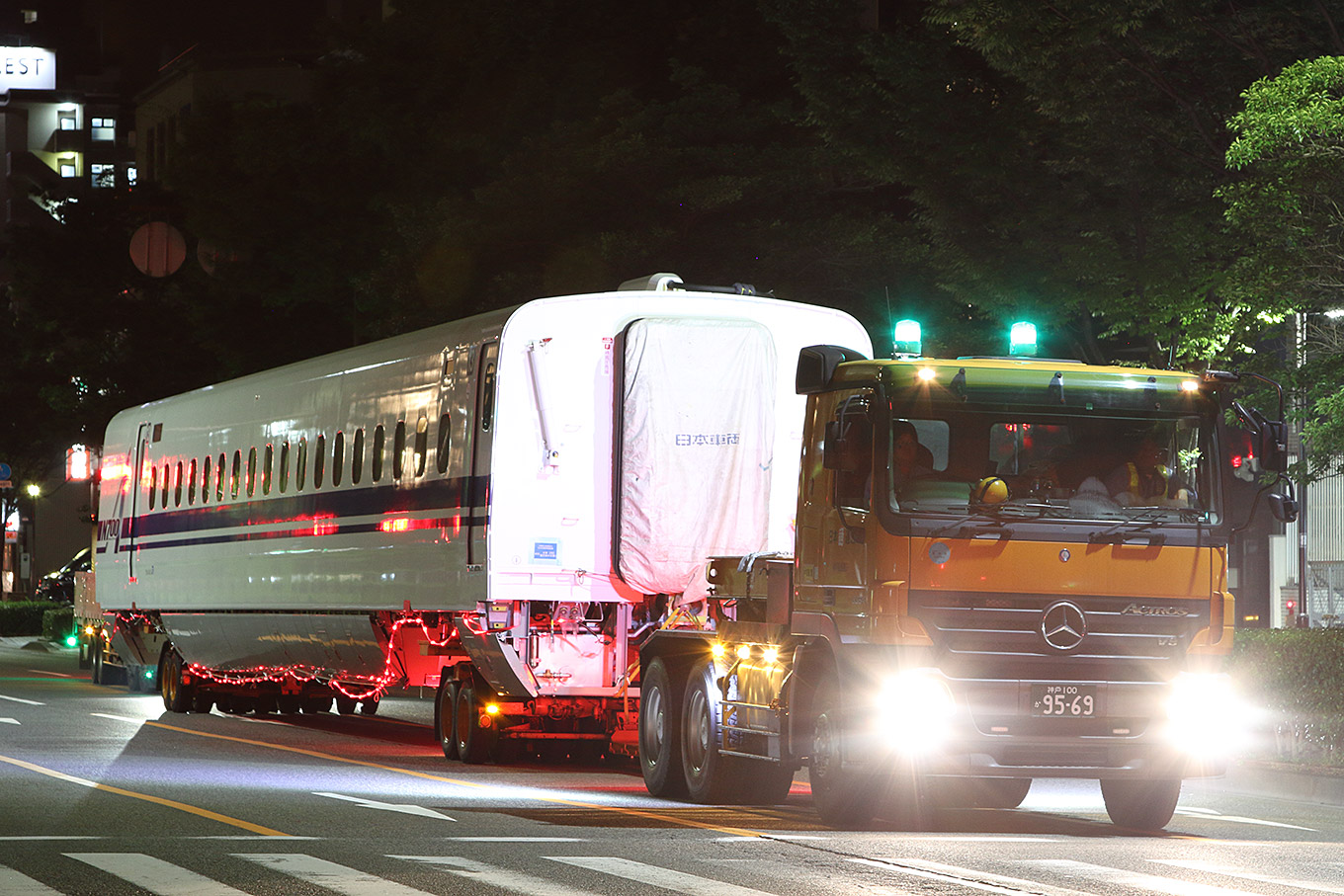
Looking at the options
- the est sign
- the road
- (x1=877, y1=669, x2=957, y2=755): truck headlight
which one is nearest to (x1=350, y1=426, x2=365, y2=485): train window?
the road

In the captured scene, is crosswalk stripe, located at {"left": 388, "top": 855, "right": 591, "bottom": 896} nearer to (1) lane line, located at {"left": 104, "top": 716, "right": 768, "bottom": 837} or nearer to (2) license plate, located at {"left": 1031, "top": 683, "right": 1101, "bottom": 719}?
(1) lane line, located at {"left": 104, "top": 716, "right": 768, "bottom": 837}

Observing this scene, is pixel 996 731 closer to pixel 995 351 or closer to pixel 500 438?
pixel 500 438

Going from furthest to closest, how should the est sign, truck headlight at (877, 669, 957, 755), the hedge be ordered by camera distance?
the est sign, the hedge, truck headlight at (877, 669, 957, 755)

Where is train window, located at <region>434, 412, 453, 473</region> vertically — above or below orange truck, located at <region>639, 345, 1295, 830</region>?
above

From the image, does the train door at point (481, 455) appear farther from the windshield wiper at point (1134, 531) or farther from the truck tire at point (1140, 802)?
the windshield wiper at point (1134, 531)

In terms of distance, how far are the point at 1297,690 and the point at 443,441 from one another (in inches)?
326

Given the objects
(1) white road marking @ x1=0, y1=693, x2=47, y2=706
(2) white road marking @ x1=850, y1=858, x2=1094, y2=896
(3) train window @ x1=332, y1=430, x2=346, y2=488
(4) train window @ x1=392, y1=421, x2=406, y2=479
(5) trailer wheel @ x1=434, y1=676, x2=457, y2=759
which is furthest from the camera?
(1) white road marking @ x1=0, y1=693, x2=47, y2=706

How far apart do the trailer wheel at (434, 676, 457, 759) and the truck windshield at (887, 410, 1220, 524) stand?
26.2ft

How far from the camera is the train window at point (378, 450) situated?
2177cm

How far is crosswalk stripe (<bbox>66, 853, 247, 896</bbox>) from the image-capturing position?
10844 millimetres

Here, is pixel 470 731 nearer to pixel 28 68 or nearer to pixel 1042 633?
pixel 1042 633

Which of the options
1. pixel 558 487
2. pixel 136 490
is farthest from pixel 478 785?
pixel 136 490

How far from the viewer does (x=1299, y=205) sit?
62.7 feet

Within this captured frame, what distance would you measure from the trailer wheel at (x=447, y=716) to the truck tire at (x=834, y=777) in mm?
6668
